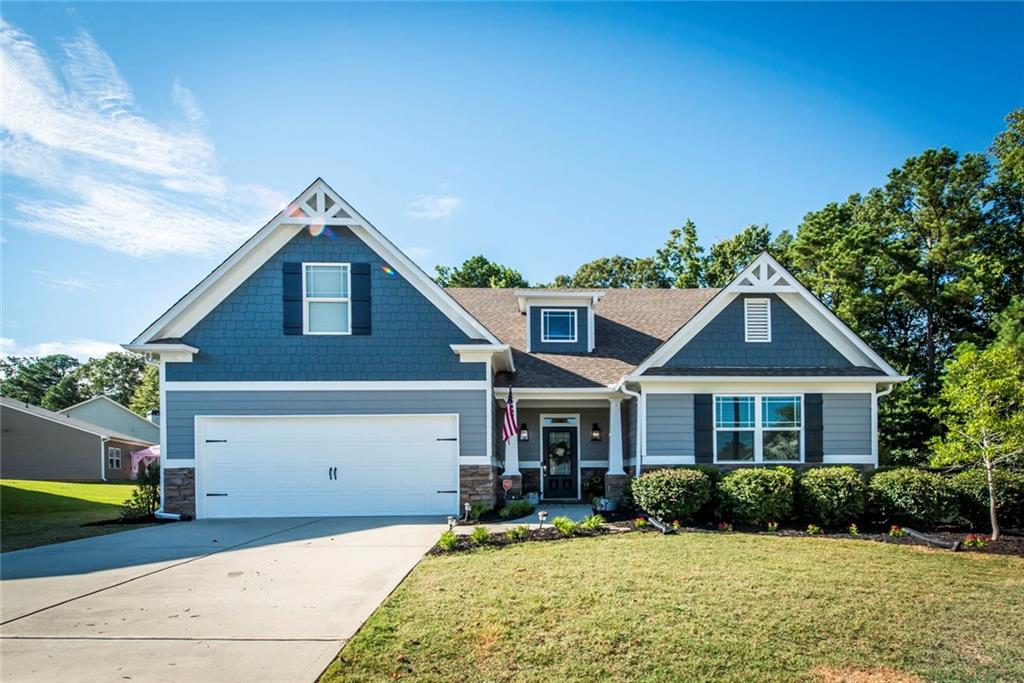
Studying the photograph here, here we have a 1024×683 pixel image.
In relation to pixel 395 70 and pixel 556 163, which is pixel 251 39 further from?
pixel 556 163

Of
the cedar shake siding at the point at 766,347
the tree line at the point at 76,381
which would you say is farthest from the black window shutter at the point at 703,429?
the tree line at the point at 76,381

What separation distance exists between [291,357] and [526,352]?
20.7 ft

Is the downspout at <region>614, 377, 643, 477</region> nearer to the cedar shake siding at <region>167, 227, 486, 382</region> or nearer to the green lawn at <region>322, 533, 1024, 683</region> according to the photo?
the cedar shake siding at <region>167, 227, 486, 382</region>

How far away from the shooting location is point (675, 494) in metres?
12.2

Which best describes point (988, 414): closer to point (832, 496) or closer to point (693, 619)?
point (832, 496)

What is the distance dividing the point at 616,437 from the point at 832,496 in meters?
4.88

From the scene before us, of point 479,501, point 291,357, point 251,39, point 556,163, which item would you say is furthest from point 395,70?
point 479,501

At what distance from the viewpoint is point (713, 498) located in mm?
12633

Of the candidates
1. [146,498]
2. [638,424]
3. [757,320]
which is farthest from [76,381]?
[757,320]

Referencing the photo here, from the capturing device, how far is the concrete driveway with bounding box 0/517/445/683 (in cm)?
515

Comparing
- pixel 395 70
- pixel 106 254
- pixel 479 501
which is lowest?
pixel 479 501

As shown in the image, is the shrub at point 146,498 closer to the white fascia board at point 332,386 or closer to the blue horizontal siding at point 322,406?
the blue horizontal siding at point 322,406

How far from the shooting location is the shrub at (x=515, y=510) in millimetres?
13405

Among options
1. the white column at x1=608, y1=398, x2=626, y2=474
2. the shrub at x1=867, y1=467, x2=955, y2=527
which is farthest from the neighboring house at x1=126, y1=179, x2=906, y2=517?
the shrub at x1=867, y1=467, x2=955, y2=527
